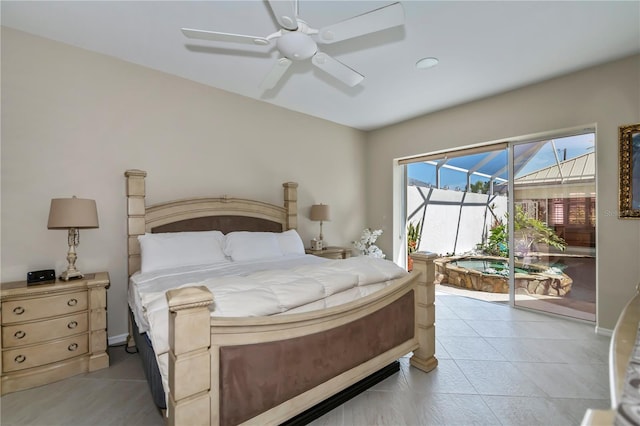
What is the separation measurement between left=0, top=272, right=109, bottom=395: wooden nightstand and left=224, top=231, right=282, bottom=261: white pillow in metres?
1.11

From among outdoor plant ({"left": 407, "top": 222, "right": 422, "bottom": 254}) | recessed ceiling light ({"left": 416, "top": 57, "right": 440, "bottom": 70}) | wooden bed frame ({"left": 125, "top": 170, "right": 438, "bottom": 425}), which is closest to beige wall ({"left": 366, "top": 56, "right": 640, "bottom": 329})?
recessed ceiling light ({"left": 416, "top": 57, "right": 440, "bottom": 70})

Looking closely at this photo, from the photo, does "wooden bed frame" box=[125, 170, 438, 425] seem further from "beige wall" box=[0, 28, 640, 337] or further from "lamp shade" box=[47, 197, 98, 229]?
"beige wall" box=[0, 28, 640, 337]

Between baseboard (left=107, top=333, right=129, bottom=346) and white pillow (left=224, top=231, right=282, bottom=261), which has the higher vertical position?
white pillow (left=224, top=231, right=282, bottom=261)

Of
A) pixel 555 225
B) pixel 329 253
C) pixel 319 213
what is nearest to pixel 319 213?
pixel 319 213

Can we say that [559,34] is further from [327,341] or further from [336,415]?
[336,415]

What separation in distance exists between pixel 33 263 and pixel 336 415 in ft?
9.26

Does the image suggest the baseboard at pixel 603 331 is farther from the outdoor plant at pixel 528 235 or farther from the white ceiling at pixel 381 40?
the white ceiling at pixel 381 40

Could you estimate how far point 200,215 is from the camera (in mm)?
3254

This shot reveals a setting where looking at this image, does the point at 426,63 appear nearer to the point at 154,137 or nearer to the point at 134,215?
the point at 154,137

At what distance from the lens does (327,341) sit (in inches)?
64.5

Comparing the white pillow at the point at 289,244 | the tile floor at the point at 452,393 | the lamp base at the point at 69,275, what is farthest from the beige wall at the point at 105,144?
the tile floor at the point at 452,393

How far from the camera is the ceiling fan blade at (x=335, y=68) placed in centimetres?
205

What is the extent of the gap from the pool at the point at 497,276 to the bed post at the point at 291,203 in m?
2.22

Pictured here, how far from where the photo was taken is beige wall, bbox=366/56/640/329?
2.80 meters
